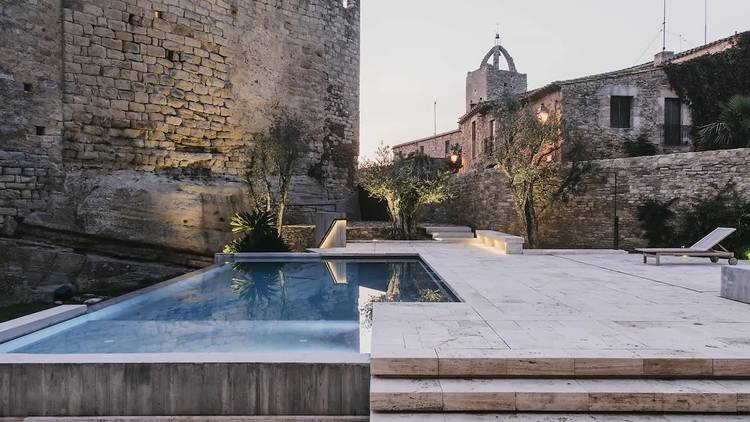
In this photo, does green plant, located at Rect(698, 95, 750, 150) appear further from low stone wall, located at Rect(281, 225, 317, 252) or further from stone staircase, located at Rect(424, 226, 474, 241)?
low stone wall, located at Rect(281, 225, 317, 252)

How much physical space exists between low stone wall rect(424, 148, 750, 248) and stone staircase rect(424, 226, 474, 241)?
1.18 metres

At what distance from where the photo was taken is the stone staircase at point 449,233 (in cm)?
1269

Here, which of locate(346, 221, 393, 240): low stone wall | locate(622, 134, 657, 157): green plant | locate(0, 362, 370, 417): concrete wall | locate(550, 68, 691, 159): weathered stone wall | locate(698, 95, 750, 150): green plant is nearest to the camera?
locate(0, 362, 370, 417): concrete wall

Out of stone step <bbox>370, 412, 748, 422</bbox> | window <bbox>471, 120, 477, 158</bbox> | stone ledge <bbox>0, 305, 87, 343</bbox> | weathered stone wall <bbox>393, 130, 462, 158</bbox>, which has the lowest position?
stone step <bbox>370, 412, 748, 422</bbox>

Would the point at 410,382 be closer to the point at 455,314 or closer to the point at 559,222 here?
the point at 455,314

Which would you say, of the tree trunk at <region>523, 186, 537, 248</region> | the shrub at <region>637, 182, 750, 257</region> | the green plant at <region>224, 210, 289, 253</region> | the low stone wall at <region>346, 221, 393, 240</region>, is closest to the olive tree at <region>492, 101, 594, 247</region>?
the tree trunk at <region>523, 186, 537, 248</region>

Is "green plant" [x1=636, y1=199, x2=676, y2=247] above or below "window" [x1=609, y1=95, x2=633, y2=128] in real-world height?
below

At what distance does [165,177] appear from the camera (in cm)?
1175

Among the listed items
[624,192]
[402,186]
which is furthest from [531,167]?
[402,186]

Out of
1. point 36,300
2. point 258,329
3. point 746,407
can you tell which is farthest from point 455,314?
point 36,300

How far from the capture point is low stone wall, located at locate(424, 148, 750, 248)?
11141 mm

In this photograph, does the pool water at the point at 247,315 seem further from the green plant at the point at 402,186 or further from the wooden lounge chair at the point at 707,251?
the green plant at the point at 402,186

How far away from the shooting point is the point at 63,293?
9.32 metres

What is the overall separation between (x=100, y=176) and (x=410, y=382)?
1073cm
